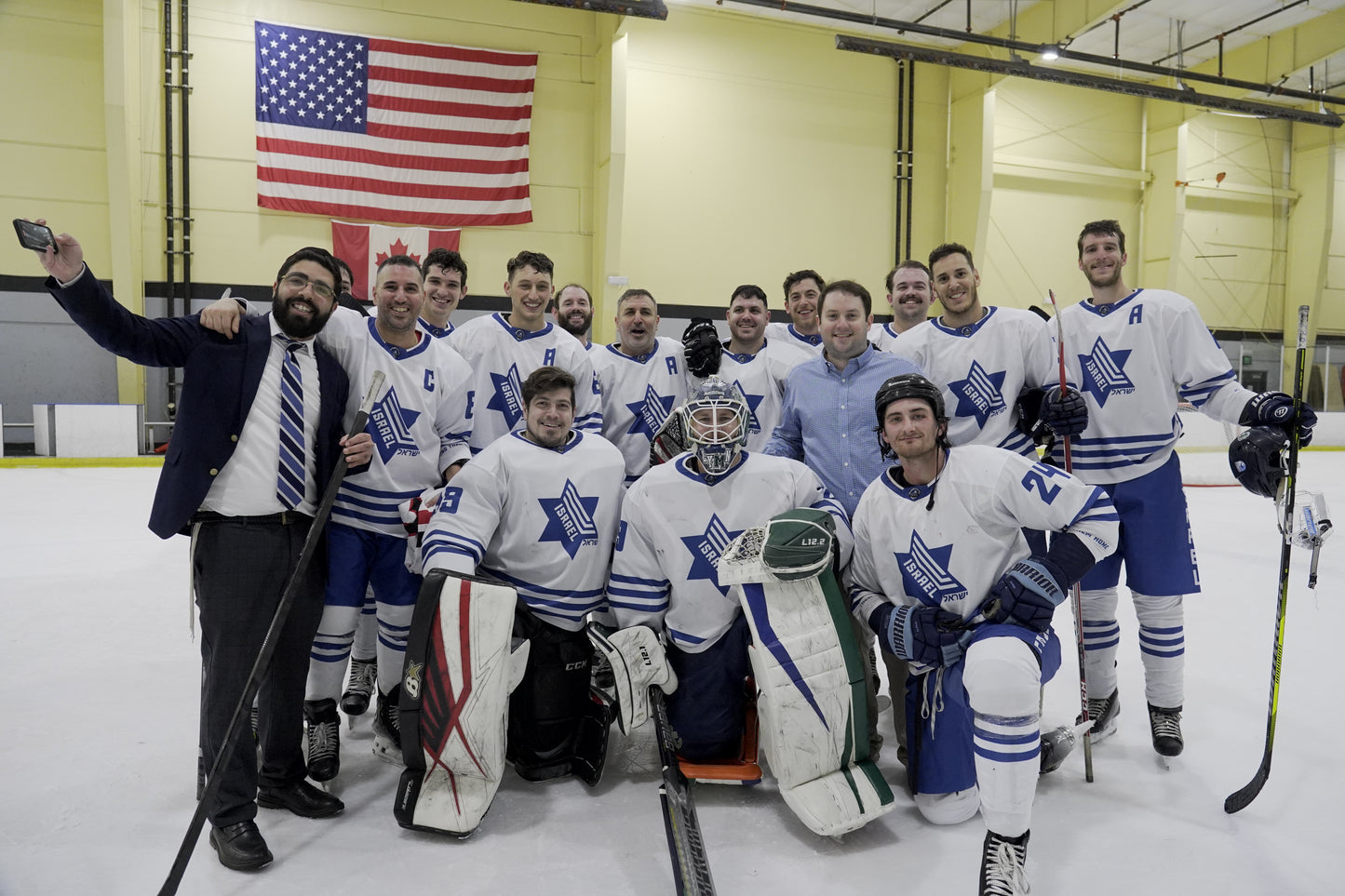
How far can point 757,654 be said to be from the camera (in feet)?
8.36

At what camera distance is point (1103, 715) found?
313cm

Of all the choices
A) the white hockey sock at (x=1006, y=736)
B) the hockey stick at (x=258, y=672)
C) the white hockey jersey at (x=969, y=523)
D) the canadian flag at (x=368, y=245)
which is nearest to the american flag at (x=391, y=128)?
the canadian flag at (x=368, y=245)

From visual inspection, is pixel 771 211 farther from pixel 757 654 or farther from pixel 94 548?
pixel 757 654

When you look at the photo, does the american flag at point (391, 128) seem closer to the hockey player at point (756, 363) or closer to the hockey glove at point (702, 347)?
the hockey player at point (756, 363)

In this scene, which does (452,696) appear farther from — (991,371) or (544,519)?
(991,371)

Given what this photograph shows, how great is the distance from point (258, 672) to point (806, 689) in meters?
1.48

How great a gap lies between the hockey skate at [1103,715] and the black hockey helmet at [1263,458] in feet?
2.91

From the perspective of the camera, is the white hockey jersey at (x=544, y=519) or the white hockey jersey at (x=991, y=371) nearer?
the white hockey jersey at (x=544, y=519)

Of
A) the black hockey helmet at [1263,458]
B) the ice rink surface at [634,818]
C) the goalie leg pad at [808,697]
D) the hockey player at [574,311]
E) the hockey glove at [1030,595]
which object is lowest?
the ice rink surface at [634,818]

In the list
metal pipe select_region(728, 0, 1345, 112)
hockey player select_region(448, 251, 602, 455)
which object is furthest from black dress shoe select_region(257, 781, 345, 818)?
metal pipe select_region(728, 0, 1345, 112)

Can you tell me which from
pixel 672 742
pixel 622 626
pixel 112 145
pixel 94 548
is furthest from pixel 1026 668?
pixel 112 145

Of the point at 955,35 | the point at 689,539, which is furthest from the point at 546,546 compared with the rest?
the point at 955,35

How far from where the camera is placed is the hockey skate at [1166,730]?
2.97 m

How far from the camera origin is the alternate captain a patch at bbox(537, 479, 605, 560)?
2.88m
